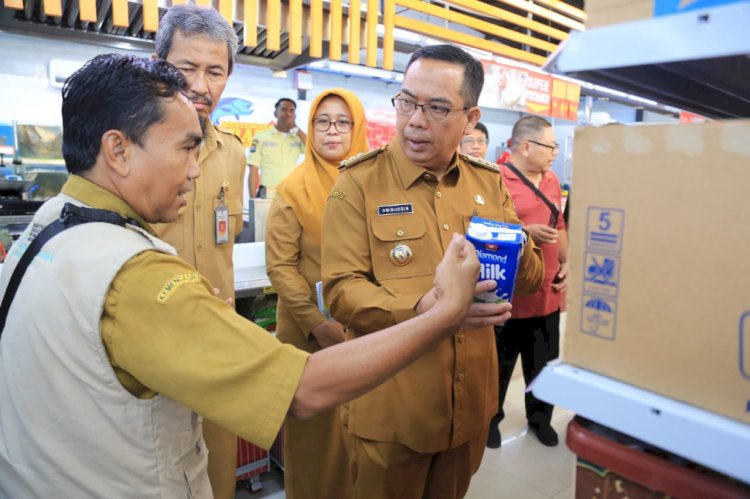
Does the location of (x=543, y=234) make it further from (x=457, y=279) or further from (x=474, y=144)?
(x=457, y=279)

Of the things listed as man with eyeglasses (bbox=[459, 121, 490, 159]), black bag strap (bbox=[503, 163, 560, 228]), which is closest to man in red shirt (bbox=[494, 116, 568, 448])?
black bag strap (bbox=[503, 163, 560, 228])

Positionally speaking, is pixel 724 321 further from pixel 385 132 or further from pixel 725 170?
pixel 385 132

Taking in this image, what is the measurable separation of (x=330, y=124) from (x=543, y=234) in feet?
4.54

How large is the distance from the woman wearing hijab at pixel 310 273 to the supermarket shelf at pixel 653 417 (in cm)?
167

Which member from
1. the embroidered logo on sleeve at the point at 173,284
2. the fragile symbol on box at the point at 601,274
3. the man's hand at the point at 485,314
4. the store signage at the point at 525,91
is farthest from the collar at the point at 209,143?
the store signage at the point at 525,91

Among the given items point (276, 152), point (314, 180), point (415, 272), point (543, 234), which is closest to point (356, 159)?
point (415, 272)

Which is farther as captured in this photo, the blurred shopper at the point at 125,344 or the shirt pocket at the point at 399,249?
the shirt pocket at the point at 399,249

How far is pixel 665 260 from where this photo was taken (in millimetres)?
656

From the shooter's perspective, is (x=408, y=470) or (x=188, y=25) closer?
(x=408, y=470)

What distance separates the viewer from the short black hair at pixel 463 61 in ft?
5.86

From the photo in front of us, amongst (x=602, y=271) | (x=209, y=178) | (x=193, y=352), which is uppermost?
(x=209, y=178)

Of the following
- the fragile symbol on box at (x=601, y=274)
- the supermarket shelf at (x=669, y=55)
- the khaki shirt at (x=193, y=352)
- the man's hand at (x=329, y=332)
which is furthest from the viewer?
the man's hand at (x=329, y=332)

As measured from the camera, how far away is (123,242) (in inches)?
40.1

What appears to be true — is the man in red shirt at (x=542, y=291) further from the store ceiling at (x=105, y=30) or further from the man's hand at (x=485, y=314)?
the man's hand at (x=485, y=314)
